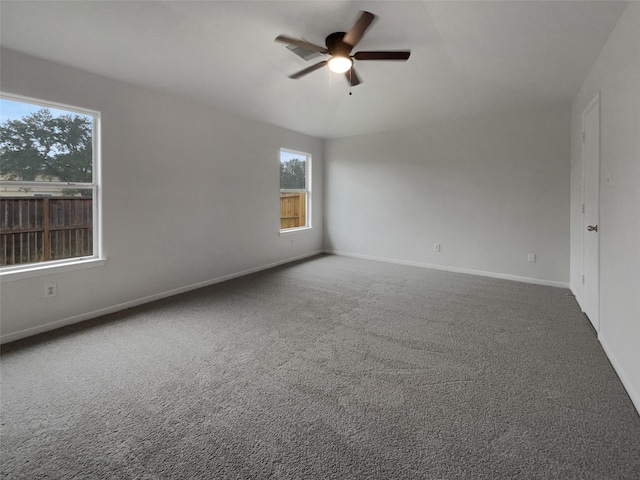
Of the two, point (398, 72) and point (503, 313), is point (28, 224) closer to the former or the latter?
point (398, 72)

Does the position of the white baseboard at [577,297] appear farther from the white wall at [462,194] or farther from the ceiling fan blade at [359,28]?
the ceiling fan blade at [359,28]

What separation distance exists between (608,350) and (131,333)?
3.91m

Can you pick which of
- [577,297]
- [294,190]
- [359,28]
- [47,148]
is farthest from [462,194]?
[47,148]

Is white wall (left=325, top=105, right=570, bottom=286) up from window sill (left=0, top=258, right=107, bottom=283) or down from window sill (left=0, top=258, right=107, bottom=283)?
up

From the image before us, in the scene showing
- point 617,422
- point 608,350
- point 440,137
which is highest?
point 440,137

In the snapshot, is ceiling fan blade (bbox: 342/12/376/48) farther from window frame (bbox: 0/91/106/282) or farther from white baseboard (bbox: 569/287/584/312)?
white baseboard (bbox: 569/287/584/312)

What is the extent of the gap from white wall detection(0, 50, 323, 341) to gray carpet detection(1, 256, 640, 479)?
0.35 metres

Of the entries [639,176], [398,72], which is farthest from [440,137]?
[639,176]

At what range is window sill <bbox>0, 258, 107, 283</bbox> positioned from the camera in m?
2.67

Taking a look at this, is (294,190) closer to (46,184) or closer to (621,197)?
(46,184)

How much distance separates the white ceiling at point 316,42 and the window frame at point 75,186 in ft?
1.31

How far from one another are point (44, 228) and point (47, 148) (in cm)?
74

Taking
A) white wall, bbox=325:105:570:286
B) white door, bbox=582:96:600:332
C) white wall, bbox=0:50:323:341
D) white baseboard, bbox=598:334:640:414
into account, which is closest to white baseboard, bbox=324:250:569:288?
white wall, bbox=325:105:570:286

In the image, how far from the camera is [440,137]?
5.15 metres
